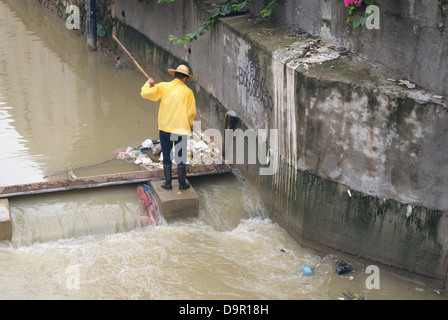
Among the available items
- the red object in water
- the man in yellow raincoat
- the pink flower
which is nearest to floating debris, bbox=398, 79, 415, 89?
the pink flower

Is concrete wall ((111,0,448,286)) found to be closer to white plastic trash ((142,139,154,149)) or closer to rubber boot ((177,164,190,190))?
rubber boot ((177,164,190,190))

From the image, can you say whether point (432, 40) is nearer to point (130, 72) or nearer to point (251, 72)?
point (251, 72)

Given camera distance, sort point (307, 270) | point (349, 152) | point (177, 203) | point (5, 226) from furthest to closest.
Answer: point (177, 203) < point (5, 226) < point (307, 270) < point (349, 152)

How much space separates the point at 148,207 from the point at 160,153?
5.20ft

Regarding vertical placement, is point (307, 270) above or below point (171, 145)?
below

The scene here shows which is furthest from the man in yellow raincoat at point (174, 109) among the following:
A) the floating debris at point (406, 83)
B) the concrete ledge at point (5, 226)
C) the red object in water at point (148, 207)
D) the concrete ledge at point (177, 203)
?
the floating debris at point (406, 83)

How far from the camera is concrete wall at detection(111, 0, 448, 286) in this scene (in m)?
5.51

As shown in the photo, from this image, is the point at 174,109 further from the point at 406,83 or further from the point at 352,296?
the point at 352,296

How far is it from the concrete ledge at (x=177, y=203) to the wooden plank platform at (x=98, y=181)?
0.46 m

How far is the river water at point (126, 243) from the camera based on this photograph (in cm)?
588

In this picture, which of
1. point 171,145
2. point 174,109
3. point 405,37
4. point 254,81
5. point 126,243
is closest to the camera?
point 405,37

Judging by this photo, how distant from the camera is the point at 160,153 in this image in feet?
28.1

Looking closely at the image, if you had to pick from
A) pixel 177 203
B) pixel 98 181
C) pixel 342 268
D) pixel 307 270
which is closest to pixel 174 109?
pixel 177 203

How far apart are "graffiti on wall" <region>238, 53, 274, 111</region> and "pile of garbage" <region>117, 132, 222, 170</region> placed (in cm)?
120
